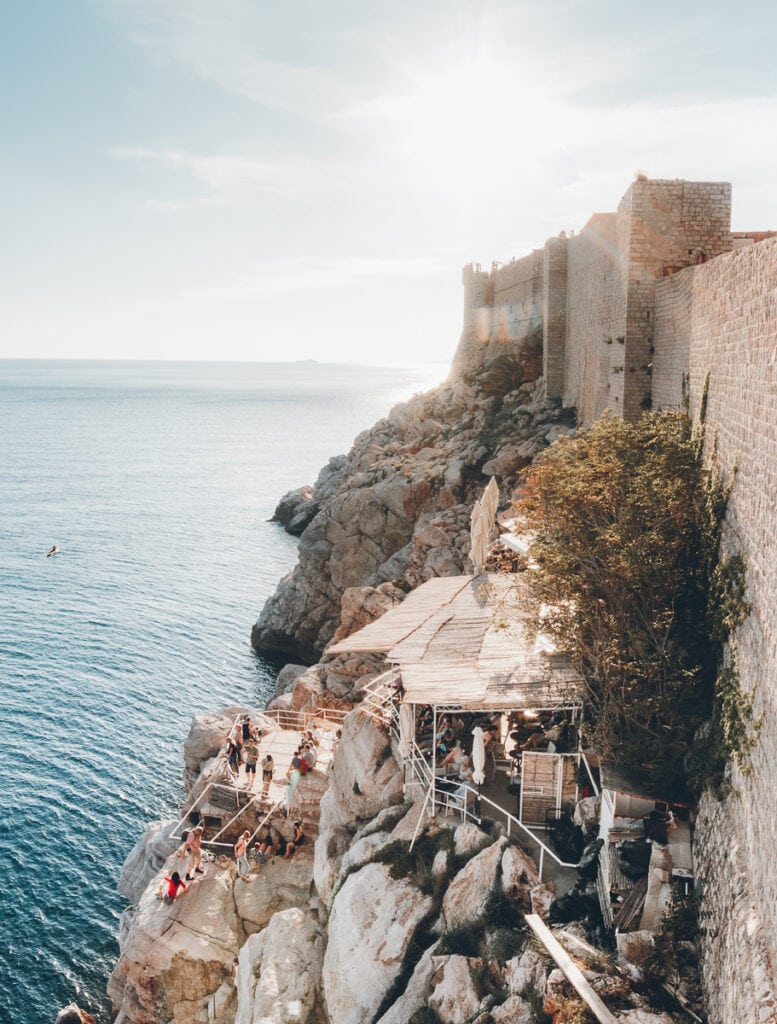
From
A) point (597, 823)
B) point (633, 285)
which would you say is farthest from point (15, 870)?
point (633, 285)

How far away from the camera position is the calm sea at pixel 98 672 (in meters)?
27.8

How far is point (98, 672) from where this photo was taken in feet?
148

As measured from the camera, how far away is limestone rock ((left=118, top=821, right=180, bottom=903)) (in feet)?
83.1

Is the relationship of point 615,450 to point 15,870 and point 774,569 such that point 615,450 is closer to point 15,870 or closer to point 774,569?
point 774,569

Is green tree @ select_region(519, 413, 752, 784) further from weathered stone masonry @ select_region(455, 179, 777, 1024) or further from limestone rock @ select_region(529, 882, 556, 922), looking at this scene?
limestone rock @ select_region(529, 882, 556, 922)

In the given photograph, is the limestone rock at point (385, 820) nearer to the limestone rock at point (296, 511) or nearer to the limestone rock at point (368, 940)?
the limestone rock at point (368, 940)

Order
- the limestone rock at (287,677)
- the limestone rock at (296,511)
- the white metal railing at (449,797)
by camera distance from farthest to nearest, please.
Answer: the limestone rock at (296,511) < the limestone rock at (287,677) < the white metal railing at (449,797)

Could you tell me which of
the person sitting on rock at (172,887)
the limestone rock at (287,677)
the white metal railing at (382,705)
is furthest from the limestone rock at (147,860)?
the limestone rock at (287,677)

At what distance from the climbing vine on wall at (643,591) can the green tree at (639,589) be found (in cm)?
2

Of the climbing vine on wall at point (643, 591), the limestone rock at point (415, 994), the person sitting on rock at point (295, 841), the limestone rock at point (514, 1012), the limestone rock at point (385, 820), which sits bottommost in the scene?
the person sitting on rock at point (295, 841)

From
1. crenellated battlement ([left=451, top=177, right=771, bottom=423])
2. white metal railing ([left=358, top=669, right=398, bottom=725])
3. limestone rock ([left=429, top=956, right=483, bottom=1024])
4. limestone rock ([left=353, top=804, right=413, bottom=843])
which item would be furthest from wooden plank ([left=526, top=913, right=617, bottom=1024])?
crenellated battlement ([left=451, top=177, right=771, bottom=423])

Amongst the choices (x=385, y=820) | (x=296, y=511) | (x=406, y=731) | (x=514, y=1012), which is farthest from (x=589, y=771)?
(x=296, y=511)

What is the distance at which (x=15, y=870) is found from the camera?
2975 centimetres

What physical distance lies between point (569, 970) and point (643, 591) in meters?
6.20
